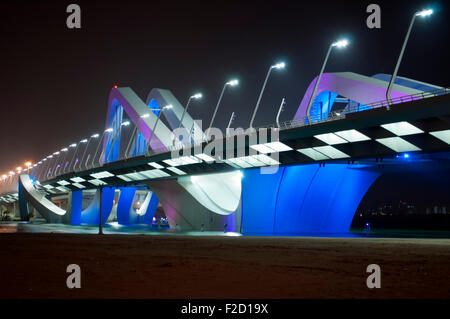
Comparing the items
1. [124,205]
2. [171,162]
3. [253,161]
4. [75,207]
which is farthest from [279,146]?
[124,205]

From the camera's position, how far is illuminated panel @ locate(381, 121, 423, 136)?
1204 inches

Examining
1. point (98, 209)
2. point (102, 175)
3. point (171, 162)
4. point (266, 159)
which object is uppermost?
point (102, 175)

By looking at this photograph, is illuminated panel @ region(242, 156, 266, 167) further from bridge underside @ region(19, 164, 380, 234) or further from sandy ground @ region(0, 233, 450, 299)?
sandy ground @ region(0, 233, 450, 299)

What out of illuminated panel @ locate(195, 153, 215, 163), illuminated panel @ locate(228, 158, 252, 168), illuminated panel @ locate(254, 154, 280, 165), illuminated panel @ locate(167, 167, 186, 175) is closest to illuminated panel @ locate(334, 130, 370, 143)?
illuminated panel @ locate(254, 154, 280, 165)

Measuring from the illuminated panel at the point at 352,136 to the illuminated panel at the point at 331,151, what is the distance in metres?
2.35

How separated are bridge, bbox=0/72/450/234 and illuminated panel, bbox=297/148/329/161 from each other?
0.09 meters

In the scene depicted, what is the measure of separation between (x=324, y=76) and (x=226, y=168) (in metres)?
12.5

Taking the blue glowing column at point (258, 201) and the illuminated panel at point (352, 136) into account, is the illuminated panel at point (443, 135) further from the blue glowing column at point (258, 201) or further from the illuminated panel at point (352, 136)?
the blue glowing column at point (258, 201)

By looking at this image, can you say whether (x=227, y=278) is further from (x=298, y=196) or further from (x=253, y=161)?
(x=298, y=196)

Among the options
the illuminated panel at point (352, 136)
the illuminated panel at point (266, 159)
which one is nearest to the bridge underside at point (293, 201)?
the illuminated panel at point (266, 159)

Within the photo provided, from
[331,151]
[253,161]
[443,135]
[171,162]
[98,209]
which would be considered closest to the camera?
[443,135]

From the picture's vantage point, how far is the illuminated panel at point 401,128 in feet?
100

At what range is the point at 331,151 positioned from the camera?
3759cm

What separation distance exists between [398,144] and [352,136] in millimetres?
2994
